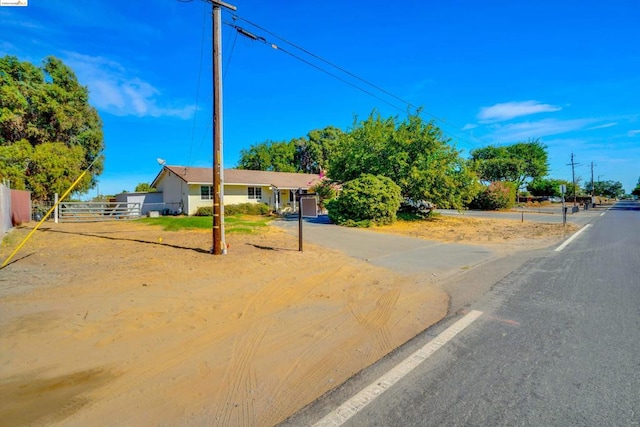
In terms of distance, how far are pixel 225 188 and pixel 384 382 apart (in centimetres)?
2691

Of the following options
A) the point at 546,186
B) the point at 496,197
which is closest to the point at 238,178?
the point at 496,197

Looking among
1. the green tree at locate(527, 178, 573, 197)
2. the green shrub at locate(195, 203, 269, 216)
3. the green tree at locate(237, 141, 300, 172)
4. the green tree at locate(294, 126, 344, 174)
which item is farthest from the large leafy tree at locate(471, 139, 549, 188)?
the green shrub at locate(195, 203, 269, 216)

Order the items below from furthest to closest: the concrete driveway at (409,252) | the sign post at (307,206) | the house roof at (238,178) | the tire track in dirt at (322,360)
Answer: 1. the house roof at (238,178)
2. the sign post at (307,206)
3. the concrete driveway at (409,252)
4. the tire track in dirt at (322,360)

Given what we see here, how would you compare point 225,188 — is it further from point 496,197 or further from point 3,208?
point 496,197

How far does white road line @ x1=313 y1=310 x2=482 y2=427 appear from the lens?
2.31 meters

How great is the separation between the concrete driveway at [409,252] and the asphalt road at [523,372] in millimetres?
2693

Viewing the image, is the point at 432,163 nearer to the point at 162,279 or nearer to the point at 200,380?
the point at 162,279

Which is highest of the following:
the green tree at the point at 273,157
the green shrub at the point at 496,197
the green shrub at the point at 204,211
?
the green tree at the point at 273,157

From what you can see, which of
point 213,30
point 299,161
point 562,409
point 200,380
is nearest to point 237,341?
point 200,380

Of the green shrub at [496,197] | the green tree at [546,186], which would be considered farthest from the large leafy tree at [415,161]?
the green tree at [546,186]

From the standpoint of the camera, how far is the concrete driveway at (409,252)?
7.61 m

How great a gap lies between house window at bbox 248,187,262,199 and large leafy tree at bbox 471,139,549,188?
3719cm

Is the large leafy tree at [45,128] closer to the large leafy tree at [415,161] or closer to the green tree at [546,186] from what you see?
the large leafy tree at [415,161]

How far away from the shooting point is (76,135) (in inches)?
1105
